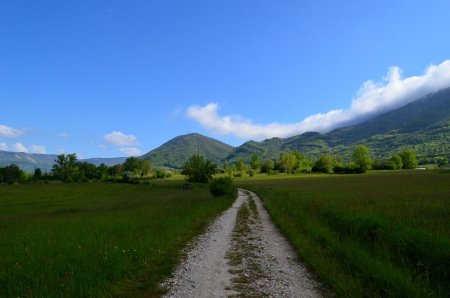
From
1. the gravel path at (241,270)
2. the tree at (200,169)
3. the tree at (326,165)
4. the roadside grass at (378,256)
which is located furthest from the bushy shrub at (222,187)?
the tree at (326,165)

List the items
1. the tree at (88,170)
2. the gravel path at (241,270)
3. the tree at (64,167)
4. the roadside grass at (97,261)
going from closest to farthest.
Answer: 1. the roadside grass at (97,261)
2. the gravel path at (241,270)
3. the tree at (64,167)
4. the tree at (88,170)

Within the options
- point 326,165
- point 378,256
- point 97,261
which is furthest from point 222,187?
point 326,165

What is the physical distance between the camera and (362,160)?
7633 inches

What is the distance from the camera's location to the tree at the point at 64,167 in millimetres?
171875

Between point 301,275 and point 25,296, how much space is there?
7.81m

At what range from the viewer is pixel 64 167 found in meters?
174

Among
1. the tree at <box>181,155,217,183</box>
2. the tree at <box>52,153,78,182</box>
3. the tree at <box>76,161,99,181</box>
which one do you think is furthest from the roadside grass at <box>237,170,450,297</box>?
the tree at <box>76,161,99,181</box>

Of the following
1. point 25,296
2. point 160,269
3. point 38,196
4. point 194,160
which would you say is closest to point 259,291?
point 160,269

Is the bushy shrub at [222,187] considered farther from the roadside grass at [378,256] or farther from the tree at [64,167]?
the tree at [64,167]

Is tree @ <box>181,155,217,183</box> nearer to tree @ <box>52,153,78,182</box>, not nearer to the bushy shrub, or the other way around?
the bushy shrub

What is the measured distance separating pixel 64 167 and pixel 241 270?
181897 millimetres

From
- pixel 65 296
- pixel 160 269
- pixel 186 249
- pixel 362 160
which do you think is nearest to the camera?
pixel 65 296

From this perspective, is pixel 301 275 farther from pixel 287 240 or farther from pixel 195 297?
pixel 287 240

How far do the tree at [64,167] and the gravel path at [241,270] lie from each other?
17007cm
